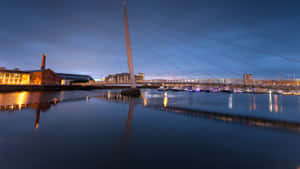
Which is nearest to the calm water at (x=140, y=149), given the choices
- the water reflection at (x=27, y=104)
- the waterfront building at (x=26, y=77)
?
the water reflection at (x=27, y=104)

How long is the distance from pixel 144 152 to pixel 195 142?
116 inches

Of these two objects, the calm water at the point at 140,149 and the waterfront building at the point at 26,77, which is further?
the waterfront building at the point at 26,77

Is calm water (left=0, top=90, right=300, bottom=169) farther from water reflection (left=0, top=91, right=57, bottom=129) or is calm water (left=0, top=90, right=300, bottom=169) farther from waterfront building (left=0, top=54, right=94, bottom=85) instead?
waterfront building (left=0, top=54, right=94, bottom=85)

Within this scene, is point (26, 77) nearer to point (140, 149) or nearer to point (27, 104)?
point (27, 104)

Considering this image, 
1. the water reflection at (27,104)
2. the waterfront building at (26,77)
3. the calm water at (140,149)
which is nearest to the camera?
the calm water at (140,149)

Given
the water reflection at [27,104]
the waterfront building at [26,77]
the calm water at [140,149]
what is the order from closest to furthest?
the calm water at [140,149] < the water reflection at [27,104] < the waterfront building at [26,77]

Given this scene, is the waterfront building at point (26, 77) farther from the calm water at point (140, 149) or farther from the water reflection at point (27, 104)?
the calm water at point (140, 149)

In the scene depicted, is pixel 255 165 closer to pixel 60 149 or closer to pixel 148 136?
pixel 148 136

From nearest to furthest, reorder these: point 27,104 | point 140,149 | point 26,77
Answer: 1. point 140,149
2. point 27,104
3. point 26,77

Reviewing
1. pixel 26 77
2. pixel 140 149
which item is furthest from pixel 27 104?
pixel 26 77

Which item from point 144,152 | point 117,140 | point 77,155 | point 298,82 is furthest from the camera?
point 298,82

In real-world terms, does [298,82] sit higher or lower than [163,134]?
higher

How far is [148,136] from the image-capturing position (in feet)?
24.7

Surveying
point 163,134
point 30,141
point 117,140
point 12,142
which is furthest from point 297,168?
point 12,142
